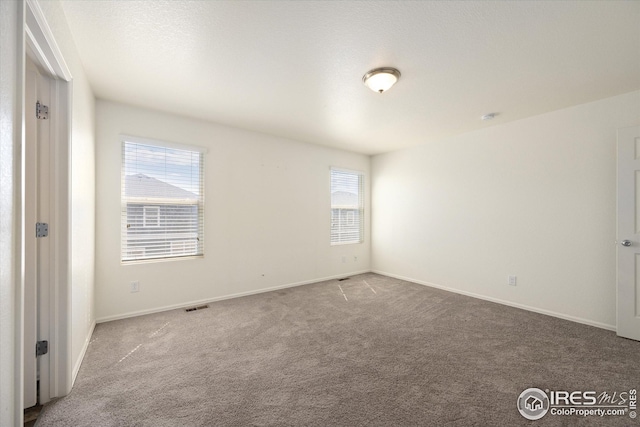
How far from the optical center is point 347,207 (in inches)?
213

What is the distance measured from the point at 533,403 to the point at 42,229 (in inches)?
137

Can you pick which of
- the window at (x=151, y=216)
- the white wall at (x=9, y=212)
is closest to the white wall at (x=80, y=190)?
the window at (x=151, y=216)

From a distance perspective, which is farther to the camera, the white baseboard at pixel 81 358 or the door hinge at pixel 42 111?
the white baseboard at pixel 81 358

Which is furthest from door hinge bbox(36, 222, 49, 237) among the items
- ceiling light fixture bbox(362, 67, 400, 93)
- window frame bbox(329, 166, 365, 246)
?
window frame bbox(329, 166, 365, 246)

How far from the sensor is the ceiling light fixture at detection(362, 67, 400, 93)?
2387mm

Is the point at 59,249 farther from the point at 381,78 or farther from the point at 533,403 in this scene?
the point at 533,403

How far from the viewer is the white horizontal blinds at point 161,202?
321 centimetres

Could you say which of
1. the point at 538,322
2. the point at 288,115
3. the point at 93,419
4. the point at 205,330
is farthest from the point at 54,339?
the point at 538,322

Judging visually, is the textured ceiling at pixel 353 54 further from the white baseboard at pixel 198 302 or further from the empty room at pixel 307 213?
the white baseboard at pixel 198 302

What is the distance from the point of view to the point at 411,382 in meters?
1.97

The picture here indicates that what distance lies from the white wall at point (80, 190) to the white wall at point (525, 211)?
4.57 m

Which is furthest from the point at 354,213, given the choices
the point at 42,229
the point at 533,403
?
the point at 42,229

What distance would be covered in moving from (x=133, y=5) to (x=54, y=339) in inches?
89.8

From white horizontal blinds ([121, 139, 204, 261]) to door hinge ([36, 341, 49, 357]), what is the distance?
149 cm
